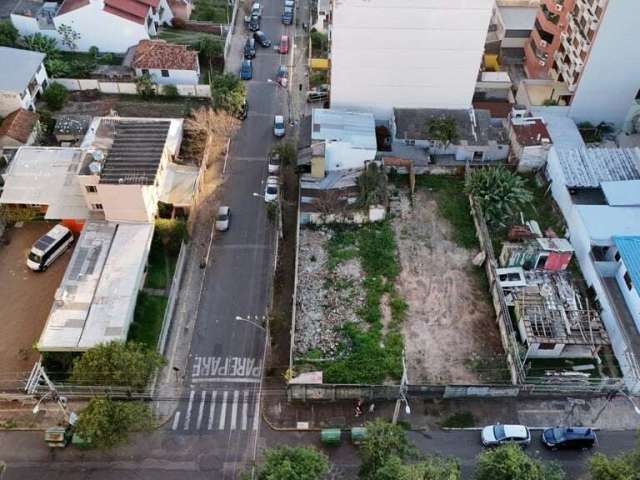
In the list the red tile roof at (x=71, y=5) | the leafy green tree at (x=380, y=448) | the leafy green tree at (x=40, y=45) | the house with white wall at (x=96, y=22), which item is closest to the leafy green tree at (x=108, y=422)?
the leafy green tree at (x=380, y=448)

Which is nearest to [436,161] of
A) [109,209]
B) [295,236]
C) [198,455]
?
[295,236]

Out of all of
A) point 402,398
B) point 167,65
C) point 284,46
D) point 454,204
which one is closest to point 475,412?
point 402,398

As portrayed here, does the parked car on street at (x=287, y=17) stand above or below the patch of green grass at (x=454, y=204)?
above

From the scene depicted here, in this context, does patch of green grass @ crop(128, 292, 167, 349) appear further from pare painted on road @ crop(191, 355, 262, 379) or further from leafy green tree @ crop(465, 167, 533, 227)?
leafy green tree @ crop(465, 167, 533, 227)

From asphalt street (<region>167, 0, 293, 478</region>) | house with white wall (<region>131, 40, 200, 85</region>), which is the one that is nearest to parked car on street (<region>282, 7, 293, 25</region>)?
house with white wall (<region>131, 40, 200, 85</region>)

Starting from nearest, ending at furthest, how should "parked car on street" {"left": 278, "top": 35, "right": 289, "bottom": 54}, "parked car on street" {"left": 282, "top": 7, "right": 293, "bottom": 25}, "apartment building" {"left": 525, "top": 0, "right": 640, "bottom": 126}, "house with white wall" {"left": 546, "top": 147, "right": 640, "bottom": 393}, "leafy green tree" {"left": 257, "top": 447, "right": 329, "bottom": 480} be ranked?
"leafy green tree" {"left": 257, "top": 447, "right": 329, "bottom": 480} < "house with white wall" {"left": 546, "top": 147, "right": 640, "bottom": 393} < "apartment building" {"left": 525, "top": 0, "right": 640, "bottom": 126} < "parked car on street" {"left": 278, "top": 35, "right": 289, "bottom": 54} < "parked car on street" {"left": 282, "top": 7, "right": 293, "bottom": 25}

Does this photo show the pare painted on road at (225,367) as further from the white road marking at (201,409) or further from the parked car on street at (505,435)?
the parked car on street at (505,435)
